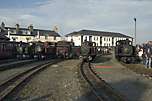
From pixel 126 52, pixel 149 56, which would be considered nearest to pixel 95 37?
pixel 126 52

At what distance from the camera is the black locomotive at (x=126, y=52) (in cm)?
3228

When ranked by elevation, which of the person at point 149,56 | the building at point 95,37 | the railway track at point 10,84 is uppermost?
the building at point 95,37

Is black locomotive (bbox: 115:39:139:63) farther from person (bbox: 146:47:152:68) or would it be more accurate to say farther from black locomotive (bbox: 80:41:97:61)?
person (bbox: 146:47:152:68)

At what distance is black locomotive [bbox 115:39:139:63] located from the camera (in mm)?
32281

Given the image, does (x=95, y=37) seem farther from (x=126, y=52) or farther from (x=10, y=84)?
(x=10, y=84)

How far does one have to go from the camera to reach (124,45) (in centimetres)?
3281

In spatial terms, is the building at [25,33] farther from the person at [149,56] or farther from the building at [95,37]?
the person at [149,56]

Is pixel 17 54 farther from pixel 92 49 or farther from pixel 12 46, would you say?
pixel 92 49

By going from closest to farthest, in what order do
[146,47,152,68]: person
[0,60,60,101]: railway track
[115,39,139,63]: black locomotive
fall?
[0,60,60,101]: railway track < [146,47,152,68]: person < [115,39,139,63]: black locomotive

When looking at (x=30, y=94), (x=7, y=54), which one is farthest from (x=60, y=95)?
(x=7, y=54)

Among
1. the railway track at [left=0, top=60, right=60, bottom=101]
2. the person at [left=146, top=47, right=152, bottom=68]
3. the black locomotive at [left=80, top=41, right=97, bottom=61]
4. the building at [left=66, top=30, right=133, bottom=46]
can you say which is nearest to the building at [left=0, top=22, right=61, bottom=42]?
the building at [left=66, top=30, right=133, bottom=46]

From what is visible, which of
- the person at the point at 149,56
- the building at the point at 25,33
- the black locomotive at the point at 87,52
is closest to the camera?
the person at the point at 149,56

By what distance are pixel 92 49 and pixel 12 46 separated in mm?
16212

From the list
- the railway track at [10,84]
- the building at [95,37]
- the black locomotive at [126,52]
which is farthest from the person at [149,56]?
the building at [95,37]
